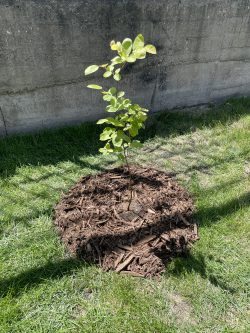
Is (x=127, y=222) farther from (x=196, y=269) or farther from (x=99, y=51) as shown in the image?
(x=99, y=51)

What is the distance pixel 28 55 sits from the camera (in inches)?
154

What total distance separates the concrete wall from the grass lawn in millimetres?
419

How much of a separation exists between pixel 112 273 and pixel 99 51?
276 centimetres

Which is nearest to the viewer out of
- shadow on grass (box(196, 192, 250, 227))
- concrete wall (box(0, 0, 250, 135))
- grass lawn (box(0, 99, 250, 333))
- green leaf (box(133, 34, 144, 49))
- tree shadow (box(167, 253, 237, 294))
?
green leaf (box(133, 34, 144, 49))

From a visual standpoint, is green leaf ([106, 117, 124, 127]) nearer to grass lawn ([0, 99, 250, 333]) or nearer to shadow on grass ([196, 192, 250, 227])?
grass lawn ([0, 99, 250, 333])

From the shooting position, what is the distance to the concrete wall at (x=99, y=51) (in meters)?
3.81

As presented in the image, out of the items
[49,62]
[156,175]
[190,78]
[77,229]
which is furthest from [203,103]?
[77,229]

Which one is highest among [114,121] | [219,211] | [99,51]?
[99,51]

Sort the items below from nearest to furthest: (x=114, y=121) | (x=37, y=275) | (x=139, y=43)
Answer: (x=139, y=43), (x=114, y=121), (x=37, y=275)

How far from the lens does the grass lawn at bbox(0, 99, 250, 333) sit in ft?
8.15

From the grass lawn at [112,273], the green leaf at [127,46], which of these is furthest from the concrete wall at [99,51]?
the green leaf at [127,46]

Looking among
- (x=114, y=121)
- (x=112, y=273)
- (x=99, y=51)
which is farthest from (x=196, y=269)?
(x=99, y=51)

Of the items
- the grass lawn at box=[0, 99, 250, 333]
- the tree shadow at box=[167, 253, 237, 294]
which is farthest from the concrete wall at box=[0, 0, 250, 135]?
the tree shadow at box=[167, 253, 237, 294]

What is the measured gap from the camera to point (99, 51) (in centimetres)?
417
